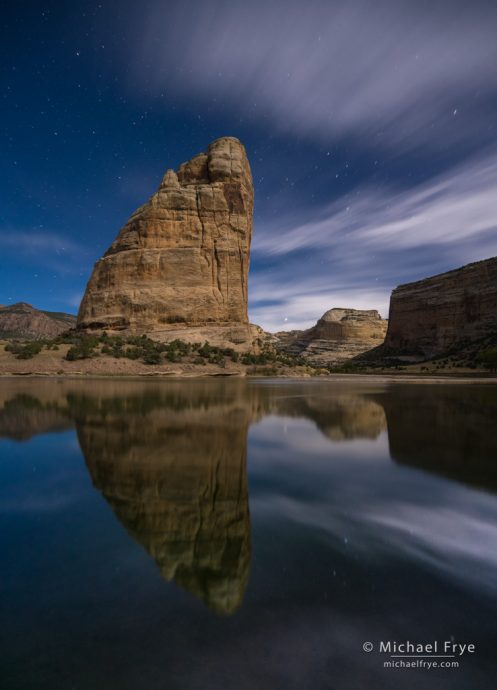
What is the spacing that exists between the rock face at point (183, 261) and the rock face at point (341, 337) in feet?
221

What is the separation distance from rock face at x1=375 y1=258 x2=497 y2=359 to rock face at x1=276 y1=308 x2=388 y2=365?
21.4 m

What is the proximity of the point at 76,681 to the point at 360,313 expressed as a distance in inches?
5458

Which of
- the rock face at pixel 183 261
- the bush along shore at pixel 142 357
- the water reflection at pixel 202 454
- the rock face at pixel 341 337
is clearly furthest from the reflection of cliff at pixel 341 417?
the rock face at pixel 341 337

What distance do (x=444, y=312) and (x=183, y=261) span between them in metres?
60.5

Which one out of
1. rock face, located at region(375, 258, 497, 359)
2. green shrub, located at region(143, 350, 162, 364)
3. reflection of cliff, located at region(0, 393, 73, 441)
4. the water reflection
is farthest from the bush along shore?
rock face, located at region(375, 258, 497, 359)

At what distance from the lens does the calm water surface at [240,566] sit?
201cm

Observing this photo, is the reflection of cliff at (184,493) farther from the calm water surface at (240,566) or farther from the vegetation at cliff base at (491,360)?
the vegetation at cliff base at (491,360)

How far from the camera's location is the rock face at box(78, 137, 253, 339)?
50.1 meters

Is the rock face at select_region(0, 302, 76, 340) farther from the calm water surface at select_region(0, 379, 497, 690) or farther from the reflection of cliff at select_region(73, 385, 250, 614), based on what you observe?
the calm water surface at select_region(0, 379, 497, 690)

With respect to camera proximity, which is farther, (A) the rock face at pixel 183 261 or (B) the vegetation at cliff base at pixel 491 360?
(A) the rock face at pixel 183 261

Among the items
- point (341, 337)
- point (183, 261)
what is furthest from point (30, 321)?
point (183, 261)

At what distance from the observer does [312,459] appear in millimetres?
6352

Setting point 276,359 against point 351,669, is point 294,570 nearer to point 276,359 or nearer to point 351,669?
point 351,669

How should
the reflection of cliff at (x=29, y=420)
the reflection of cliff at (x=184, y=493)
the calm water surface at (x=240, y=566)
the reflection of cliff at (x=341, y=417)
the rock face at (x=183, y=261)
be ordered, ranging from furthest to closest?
the rock face at (x=183, y=261)
the reflection of cliff at (x=341, y=417)
the reflection of cliff at (x=29, y=420)
the reflection of cliff at (x=184, y=493)
the calm water surface at (x=240, y=566)
